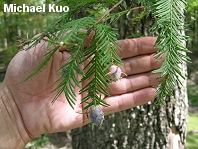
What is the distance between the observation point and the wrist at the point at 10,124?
3.33ft

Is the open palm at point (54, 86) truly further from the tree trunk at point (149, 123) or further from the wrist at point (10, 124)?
the tree trunk at point (149, 123)

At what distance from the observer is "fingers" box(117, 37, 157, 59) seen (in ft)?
2.71

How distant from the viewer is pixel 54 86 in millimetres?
915

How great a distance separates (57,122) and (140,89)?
0.38 meters

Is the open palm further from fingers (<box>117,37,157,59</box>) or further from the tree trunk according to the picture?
the tree trunk

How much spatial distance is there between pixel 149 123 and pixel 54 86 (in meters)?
0.64

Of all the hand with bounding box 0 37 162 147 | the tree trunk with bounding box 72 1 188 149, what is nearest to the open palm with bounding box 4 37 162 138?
the hand with bounding box 0 37 162 147

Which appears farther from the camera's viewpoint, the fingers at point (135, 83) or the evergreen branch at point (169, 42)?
the fingers at point (135, 83)

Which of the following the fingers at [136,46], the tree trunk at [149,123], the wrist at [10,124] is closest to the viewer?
the fingers at [136,46]

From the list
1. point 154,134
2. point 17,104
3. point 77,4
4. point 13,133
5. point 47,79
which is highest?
point 77,4

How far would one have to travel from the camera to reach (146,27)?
1175 millimetres

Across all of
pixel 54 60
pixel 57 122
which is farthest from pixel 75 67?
pixel 57 122

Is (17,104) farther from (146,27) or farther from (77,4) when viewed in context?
(146,27)

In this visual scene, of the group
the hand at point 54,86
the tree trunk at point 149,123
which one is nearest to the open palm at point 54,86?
the hand at point 54,86
